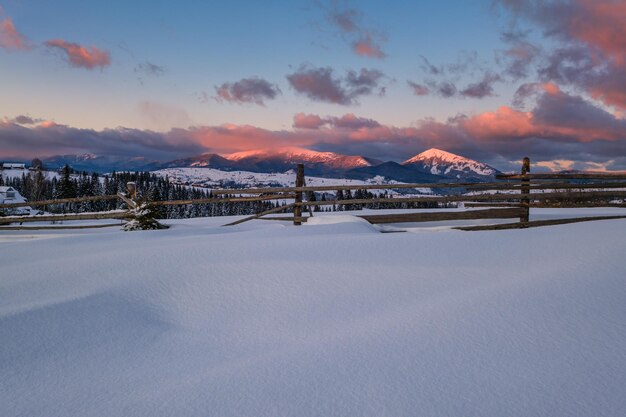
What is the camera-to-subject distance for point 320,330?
3.44 meters

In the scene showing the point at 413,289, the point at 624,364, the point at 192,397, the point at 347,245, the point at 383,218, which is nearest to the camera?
the point at 192,397

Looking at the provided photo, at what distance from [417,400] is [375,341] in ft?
2.65

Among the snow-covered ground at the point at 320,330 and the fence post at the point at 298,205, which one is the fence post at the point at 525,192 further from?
the fence post at the point at 298,205

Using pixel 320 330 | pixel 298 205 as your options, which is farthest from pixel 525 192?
pixel 320 330

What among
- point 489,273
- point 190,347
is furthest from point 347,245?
point 190,347

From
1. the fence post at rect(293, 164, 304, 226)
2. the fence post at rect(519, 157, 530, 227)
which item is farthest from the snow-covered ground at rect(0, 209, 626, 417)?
the fence post at rect(293, 164, 304, 226)

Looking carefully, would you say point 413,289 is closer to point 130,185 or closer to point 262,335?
point 262,335

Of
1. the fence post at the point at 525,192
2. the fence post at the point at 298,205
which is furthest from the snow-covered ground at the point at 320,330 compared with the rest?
the fence post at the point at 298,205

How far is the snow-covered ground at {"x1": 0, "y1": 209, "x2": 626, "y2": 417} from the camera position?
7.83 feet

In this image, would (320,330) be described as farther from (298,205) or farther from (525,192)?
(525,192)

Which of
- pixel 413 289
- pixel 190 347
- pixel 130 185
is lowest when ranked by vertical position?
pixel 190 347

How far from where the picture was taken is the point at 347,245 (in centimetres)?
578

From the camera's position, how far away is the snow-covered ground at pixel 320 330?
2387 millimetres

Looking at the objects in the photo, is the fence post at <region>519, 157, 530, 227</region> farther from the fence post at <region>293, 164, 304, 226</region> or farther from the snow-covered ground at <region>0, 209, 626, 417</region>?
the fence post at <region>293, 164, 304, 226</region>
